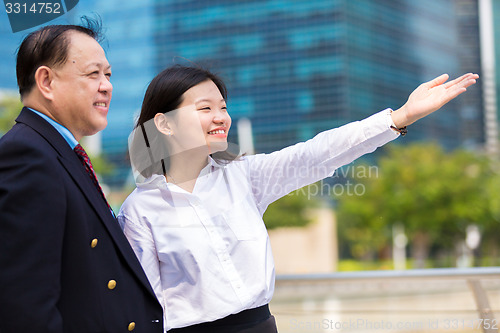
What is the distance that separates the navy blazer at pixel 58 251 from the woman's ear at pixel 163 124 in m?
0.37

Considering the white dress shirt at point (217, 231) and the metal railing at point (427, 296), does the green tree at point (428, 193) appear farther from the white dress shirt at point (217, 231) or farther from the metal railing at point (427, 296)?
the white dress shirt at point (217, 231)

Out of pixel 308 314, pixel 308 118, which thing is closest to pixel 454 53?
pixel 308 118

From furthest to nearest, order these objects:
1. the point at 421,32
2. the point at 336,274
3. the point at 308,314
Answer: the point at 421,32 < the point at 308,314 < the point at 336,274

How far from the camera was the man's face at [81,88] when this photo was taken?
1.07 meters

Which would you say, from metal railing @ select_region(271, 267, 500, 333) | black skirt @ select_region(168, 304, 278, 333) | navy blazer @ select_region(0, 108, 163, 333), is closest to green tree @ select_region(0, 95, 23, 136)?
metal railing @ select_region(271, 267, 500, 333)

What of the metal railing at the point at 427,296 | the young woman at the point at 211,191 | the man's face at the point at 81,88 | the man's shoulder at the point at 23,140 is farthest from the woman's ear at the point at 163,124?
the metal railing at the point at 427,296

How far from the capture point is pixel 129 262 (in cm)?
106

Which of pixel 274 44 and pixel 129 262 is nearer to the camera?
pixel 129 262

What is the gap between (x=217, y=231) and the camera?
1.31 meters

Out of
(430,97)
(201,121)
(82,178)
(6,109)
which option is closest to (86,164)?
(82,178)

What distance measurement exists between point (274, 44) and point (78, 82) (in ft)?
101

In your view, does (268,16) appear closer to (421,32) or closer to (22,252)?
(421,32)

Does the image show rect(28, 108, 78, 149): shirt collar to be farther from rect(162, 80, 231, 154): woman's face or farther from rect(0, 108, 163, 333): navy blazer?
rect(162, 80, 231, 154): woman's face

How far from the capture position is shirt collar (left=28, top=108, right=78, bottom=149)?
1058 mm
